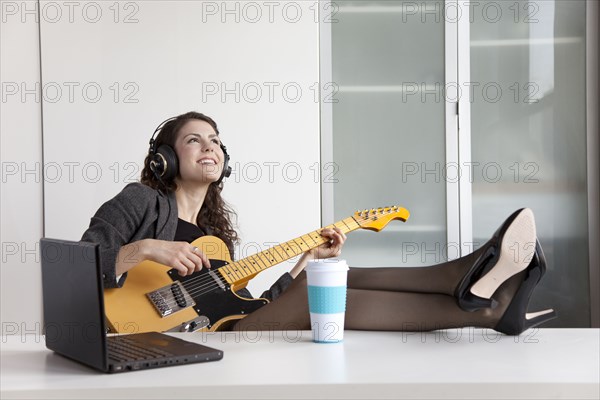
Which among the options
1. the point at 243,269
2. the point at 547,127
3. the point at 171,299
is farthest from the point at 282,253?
the point at 547,127

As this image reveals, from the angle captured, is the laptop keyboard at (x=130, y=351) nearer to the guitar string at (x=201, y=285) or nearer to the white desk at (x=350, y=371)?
the white desk at (x=350, y=371)

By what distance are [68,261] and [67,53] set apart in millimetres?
2085

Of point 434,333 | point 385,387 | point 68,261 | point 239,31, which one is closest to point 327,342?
point 434,333

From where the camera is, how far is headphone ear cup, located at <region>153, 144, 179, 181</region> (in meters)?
2.39

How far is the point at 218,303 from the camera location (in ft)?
6.82

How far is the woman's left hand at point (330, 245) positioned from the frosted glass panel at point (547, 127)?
1.09 metres

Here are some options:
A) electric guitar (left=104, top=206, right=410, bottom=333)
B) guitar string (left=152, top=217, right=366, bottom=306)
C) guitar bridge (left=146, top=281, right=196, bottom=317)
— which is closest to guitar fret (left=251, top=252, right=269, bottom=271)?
electric guitar (left=104, top=206, right=410, bottom=333)

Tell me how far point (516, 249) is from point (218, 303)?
1.04 metres

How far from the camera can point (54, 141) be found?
2939 mm

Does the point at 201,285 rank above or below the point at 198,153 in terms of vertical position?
below

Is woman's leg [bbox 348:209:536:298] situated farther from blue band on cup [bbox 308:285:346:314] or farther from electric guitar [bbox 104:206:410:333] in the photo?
electric guitar [bbox 104:206:410:333]

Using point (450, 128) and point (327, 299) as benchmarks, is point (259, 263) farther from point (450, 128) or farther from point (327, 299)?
point (450, 128)

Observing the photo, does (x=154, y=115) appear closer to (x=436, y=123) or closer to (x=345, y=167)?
(x=345, y=167)

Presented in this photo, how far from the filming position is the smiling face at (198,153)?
2.43 m
